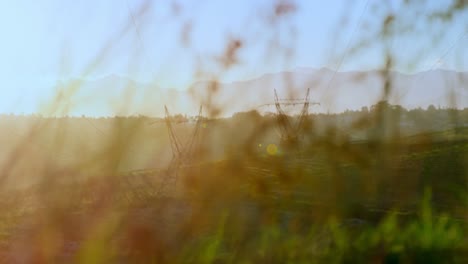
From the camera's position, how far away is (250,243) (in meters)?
9.37

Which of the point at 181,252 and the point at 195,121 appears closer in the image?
the point at 181,252

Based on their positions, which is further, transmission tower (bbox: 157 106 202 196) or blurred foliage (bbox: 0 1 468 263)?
transmission tower (bbox: 157 106 202 196)

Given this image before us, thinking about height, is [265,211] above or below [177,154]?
below

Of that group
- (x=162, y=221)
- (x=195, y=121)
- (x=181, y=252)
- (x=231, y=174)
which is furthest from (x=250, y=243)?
(x=195, y=121)

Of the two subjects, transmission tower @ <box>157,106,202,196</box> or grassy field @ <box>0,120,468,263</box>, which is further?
transmission tower @ <box>157,106,202,196</box>

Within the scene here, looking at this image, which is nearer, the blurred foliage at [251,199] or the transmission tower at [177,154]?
A: the blurred foliage at [251,199]

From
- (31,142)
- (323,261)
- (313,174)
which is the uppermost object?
(31,142)

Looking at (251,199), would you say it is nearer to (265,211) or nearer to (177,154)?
(265,211)

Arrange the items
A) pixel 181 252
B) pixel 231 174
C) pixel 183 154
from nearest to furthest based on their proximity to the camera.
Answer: pixel 181 252 < pixel 231 174 < pixel 183 154

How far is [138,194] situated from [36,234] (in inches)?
217

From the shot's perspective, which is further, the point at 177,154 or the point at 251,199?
the point at 177,154

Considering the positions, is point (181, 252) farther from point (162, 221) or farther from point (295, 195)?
point (295, 195)

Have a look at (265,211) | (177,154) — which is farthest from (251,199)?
(177,154)

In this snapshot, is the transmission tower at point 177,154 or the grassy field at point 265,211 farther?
the transmission tower at point 177,154
